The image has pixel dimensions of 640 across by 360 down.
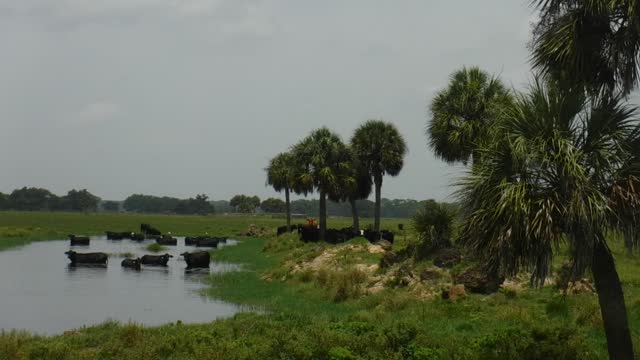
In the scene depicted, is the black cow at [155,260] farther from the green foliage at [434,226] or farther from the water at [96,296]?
the green foliage at [434,226]

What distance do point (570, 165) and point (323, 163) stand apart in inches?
1687

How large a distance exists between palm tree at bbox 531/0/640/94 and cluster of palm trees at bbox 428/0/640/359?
0.02m

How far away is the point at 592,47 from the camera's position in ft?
38.4

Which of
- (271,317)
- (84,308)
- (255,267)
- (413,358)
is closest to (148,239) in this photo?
(255,267)

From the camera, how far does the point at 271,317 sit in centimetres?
1906

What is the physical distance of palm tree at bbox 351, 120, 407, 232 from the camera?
176 ft

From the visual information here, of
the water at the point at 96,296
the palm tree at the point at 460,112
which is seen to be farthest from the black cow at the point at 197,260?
the palm tree at the point at 460,112

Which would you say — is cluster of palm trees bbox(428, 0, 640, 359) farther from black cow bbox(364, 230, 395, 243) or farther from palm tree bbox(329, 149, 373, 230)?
palm tree bbox(329, 149, 373, 230)

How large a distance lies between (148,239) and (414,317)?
2865 inches

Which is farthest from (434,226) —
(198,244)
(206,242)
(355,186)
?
(198,244)

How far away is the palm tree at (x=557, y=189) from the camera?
10344 mm

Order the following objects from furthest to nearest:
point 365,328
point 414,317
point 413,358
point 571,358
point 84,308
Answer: point 84,308 < point 414,317 < point 365,328 < point 413,358 < point 571,358

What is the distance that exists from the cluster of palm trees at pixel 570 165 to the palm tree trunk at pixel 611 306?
0.02 meters

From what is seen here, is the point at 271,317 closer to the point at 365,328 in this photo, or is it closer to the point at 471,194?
the point at 365,328
